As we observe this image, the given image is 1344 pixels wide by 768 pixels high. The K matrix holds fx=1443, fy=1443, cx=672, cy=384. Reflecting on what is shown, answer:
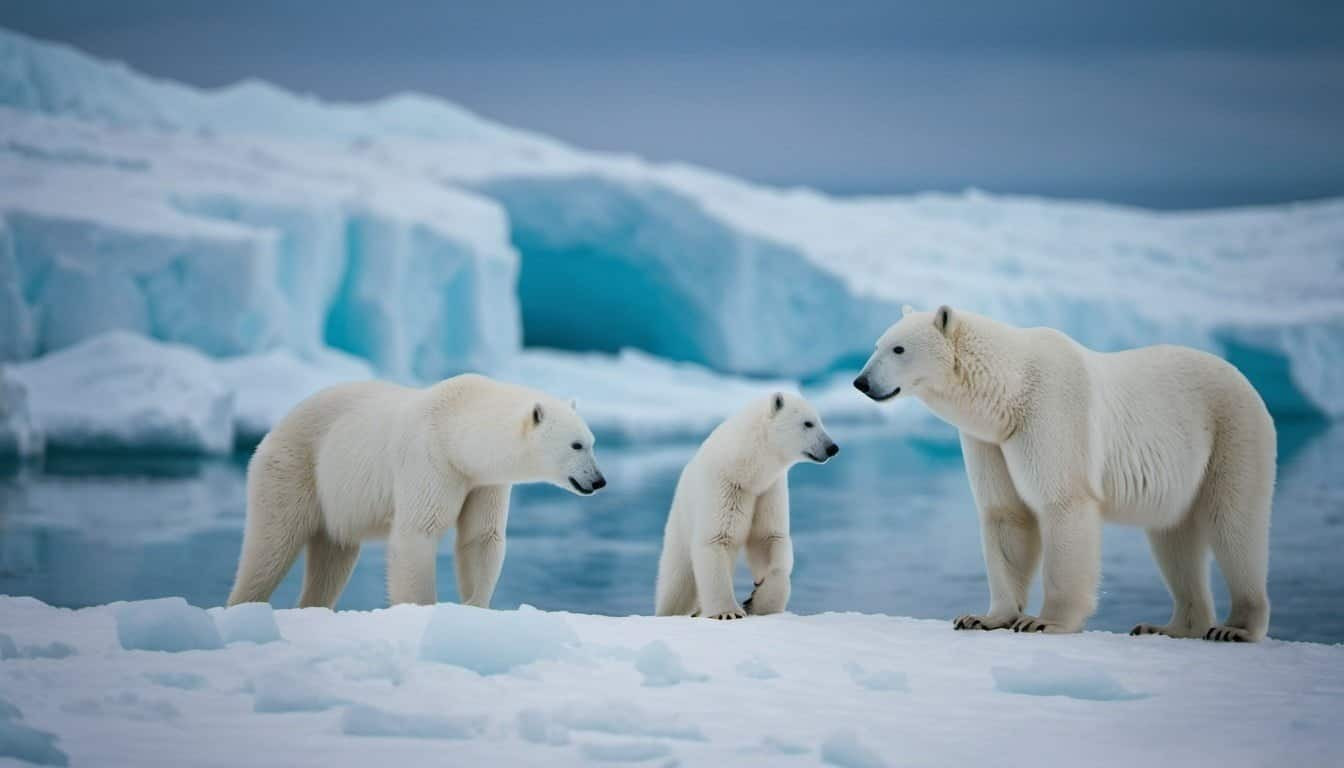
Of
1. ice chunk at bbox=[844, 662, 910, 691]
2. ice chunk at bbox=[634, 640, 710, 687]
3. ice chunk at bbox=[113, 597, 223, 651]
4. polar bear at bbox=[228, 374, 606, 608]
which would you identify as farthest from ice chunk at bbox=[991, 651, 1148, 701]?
ice chunk at bbox=[113, 597, 223, 651]

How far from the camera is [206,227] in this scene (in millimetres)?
18969

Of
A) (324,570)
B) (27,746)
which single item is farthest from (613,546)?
(27,746)

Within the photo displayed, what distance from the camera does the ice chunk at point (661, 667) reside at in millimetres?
3750

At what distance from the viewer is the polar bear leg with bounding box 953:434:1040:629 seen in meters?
4.84

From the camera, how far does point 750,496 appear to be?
198 inches

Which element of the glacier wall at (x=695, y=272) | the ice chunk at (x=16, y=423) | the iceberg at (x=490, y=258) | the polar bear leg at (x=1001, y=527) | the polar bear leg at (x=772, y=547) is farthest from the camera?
the glacier wall at (x=695, y=272)

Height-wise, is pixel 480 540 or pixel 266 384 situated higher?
pixel 480 540

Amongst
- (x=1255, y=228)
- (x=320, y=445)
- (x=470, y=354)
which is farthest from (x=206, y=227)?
(x=1255, y=228)

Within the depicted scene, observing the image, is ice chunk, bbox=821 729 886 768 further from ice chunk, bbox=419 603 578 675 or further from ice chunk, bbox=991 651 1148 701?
ice chunk, bbox=419 603 578 675

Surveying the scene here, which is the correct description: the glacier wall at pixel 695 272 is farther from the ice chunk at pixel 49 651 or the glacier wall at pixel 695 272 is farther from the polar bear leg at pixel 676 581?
the ice chunk at pixel 49 651

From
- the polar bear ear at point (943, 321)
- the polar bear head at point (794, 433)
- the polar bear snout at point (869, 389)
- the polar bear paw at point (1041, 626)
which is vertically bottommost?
the polar bear paw at point (1041, 626)

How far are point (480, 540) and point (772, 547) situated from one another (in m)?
1.05

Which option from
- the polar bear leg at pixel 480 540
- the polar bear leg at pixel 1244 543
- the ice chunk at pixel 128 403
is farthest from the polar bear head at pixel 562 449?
the ice chunk at pixel 128 403

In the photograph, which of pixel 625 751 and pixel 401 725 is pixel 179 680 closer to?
pixel 401 725
